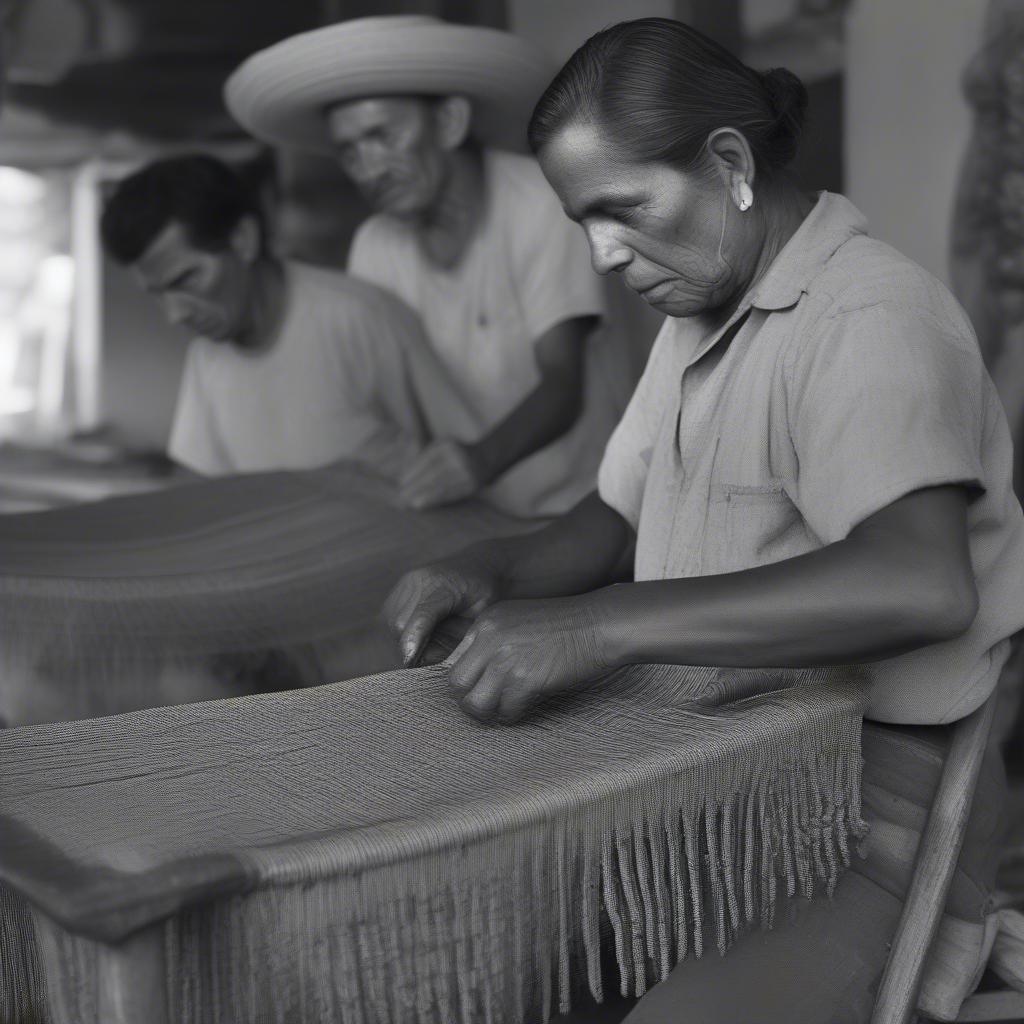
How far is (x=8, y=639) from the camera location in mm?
1778

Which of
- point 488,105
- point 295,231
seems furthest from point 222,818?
point 295,231

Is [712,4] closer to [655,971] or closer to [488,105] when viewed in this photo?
[488,105]

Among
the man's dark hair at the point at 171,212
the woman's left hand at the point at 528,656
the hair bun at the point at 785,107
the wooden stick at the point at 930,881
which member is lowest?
the wooden stick at the point at 930,881

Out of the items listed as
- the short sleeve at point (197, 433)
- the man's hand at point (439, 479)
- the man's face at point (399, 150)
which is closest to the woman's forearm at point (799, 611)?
the man's hand at point (439, 479)

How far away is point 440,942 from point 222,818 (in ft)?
0.58

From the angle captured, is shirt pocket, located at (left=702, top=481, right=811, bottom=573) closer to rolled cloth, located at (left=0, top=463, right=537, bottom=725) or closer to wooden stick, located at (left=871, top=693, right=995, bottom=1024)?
wooden stick, located at (left=871, top=693, right=995, bottom=1024)

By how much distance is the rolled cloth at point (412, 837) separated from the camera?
2.85ft

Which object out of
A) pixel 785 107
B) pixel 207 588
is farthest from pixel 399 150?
pixel 785 107

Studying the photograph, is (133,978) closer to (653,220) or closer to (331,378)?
(653,220)

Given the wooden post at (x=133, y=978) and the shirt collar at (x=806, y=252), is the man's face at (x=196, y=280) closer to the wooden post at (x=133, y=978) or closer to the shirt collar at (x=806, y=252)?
the shirt collar at (x=806, y=252)

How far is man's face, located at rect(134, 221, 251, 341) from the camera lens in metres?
2.85

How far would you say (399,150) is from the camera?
9.23 feet

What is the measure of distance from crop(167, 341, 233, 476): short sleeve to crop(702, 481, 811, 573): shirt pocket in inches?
80.5

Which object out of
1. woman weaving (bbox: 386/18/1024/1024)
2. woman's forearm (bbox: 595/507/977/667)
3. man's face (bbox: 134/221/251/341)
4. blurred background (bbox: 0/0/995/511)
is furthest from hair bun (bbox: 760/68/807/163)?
blurred background (bbox: 0/0/995/511)
